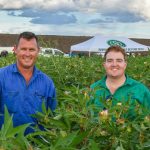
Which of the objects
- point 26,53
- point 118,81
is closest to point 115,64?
point 118,81

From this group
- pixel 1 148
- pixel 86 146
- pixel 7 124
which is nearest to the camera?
pixel 1 148

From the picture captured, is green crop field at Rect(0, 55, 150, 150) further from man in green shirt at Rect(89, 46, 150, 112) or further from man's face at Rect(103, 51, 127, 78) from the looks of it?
man's face at Rect(103, 51, 127, 78)

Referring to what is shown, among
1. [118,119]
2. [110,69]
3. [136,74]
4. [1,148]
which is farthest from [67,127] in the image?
[136,74]

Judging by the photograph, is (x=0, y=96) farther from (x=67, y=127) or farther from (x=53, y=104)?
(x=67, y=127)

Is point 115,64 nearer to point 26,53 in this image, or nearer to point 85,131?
point 26,53

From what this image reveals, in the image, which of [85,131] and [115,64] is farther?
[115,64]

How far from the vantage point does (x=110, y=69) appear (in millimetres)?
4199

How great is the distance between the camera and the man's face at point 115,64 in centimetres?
417

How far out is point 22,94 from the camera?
446 centimetres

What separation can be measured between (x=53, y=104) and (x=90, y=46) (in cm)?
1859

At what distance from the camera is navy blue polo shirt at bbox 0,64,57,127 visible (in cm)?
443

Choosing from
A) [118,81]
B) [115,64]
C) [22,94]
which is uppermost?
[115,64]

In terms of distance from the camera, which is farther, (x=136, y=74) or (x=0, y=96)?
(x=136, y=74)

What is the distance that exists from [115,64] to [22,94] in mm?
881
